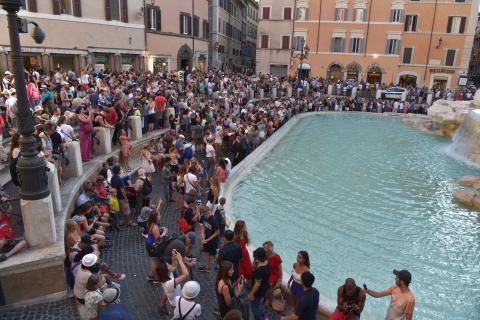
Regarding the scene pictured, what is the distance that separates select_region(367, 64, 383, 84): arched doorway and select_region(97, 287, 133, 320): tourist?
42101 mm

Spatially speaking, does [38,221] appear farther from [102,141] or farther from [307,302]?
[102,141]

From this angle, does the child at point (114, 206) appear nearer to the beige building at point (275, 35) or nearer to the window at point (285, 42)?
the beige building at point (275, 35)

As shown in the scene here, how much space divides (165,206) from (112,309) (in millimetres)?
5713

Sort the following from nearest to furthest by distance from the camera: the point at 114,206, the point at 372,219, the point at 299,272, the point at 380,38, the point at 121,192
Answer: the point at 299,272
the point at 114,206
the point at 121,192
the point at 372,219
the point at 380,38

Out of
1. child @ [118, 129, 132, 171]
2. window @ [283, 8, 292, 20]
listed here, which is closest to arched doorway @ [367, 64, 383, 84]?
window @ [283, 8, 292, 20]

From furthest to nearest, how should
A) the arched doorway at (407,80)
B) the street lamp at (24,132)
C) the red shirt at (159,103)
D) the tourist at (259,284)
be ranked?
the arched doorway at (407,80) < the red shirt at (159,103) < the tourist at (259,284) < the street lamp at (24,132)

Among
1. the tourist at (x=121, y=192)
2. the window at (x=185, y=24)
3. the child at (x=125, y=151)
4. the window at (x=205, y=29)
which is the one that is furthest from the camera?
the window at (x=205, y=29)

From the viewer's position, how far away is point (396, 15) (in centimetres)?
4053

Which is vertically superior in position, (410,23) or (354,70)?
(410,23)

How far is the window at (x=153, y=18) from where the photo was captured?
28.3m

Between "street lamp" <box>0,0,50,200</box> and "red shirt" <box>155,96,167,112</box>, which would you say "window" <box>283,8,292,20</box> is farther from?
"street lamp" <box>0,0,50,200</box>

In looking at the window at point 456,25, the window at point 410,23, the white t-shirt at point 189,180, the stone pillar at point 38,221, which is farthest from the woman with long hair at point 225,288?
the window at point 456,25

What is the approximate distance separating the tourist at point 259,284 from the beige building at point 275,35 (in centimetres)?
4007

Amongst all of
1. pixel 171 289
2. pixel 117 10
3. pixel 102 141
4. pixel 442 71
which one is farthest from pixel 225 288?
pixel 442 71
